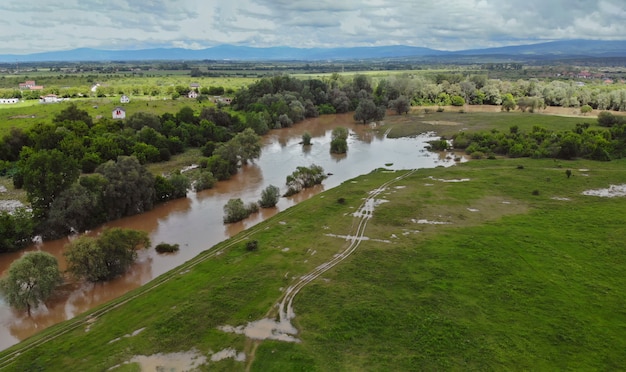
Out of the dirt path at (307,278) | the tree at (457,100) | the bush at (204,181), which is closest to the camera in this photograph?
the dirt path at (307,278)

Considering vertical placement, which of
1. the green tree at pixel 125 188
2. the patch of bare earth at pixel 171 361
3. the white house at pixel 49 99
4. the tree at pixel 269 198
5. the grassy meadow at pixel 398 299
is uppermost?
the white house at pixel 49 99

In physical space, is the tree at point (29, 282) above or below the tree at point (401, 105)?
below

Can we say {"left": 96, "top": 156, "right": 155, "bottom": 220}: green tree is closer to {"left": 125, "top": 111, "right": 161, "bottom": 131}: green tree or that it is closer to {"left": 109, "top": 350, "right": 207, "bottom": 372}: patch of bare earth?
{"left": 109, "top": 350, "right": 207, "bottom": 372}: patch of bare earth

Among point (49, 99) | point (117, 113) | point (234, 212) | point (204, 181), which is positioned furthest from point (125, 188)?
point (49, 99)

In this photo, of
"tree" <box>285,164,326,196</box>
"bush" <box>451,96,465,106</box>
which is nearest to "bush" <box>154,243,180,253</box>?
"tree" <box>285,164,326,196</box>

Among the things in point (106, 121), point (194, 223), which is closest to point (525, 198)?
point (194, 223)

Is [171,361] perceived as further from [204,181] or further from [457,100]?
[457,100]

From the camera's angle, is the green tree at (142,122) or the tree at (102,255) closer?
the tree at (102,255)

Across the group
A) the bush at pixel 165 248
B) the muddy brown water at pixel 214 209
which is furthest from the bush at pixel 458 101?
the bush at pixel 165 248

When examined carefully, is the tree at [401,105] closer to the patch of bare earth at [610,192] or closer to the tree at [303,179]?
the tree at [303,179]
